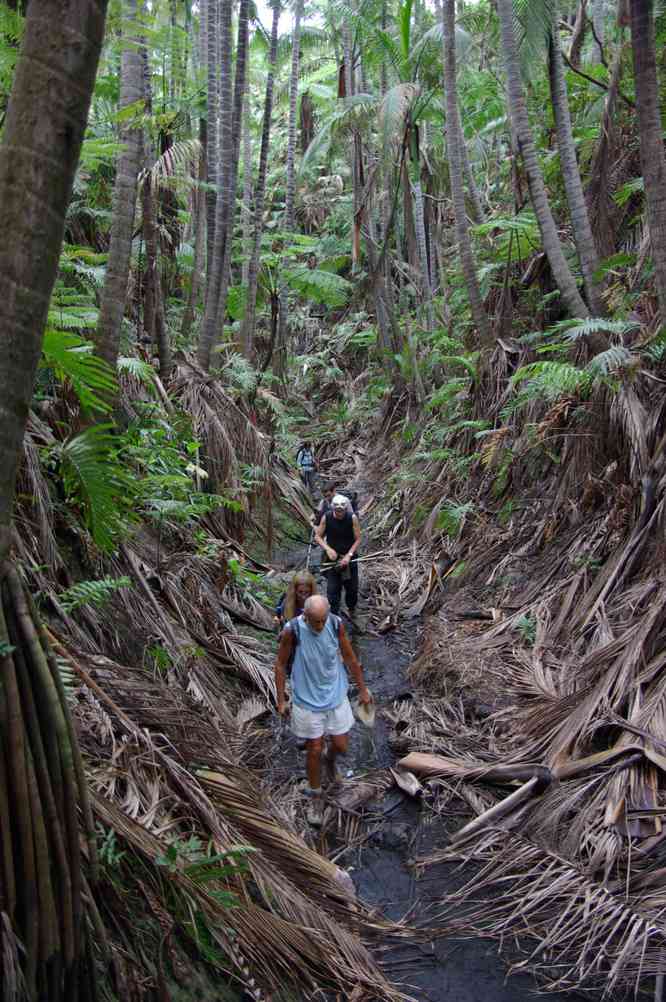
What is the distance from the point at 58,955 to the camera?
1.96m

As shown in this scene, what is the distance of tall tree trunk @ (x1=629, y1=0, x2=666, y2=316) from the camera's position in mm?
5352

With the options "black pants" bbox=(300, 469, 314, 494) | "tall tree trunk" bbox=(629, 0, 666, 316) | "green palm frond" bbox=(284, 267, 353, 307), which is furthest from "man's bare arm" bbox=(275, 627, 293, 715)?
"green palm frond" bbox=(284, 267, 353, 307)

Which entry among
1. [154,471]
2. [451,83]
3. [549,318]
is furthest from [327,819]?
[451,83]

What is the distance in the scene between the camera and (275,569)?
9523mm

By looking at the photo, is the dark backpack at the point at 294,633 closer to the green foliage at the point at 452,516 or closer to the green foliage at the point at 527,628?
the green foliage at the point at 527,628

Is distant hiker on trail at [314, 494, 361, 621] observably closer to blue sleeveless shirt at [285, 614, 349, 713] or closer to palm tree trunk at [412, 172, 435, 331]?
blue sleeveless shirt at [285, 614, 349, 713]

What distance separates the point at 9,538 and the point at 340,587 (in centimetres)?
653

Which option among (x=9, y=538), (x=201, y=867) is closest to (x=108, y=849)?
(x=201, y=867)

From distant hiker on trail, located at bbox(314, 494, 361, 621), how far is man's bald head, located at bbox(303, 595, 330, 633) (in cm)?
289

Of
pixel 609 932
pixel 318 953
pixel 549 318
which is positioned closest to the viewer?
pixel 318 953

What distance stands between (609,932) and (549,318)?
794cm

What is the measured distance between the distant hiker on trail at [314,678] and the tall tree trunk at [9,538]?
2786 mm

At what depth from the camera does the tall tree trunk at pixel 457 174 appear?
10141mm

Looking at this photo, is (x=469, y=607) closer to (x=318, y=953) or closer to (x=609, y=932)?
(x=609, y=932)
